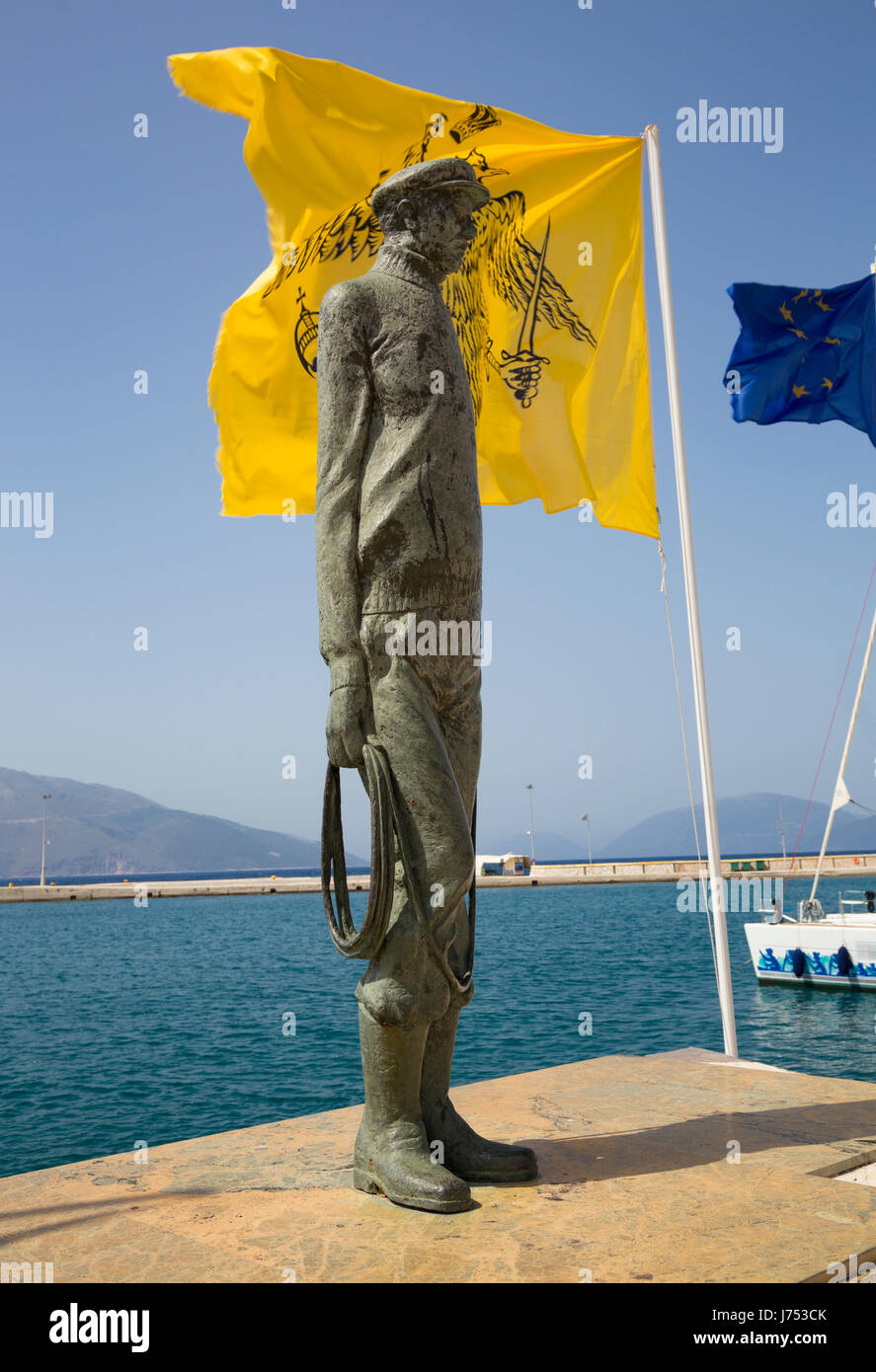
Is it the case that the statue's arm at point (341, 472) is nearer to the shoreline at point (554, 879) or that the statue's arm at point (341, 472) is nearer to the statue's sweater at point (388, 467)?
the statue's sweater at point (388, 467)

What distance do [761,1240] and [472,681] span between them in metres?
2.40

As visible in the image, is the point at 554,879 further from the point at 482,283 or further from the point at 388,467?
the point at 388,467

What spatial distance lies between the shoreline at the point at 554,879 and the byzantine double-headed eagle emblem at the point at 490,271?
71005 millimetres

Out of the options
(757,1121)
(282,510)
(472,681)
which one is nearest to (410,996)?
(472,681)

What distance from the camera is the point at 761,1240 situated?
12.1 feet

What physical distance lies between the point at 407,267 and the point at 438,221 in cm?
25

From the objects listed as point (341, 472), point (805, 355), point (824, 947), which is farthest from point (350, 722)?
point (824, 947)

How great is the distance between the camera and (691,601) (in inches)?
300

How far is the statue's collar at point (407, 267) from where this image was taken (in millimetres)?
4891

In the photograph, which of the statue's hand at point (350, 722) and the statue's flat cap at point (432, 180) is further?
the statue's flat cap at point (432, 180)

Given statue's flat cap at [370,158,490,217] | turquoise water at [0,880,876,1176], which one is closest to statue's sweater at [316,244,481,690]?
statue's flat cap at [370,158,490,217]

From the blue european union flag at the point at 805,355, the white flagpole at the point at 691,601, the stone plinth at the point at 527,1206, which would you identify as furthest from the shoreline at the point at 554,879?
the stone plinth at the point at 527,1206

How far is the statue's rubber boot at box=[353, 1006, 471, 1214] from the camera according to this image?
437cm

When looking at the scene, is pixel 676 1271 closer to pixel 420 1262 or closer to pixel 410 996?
pixel 420 1262
